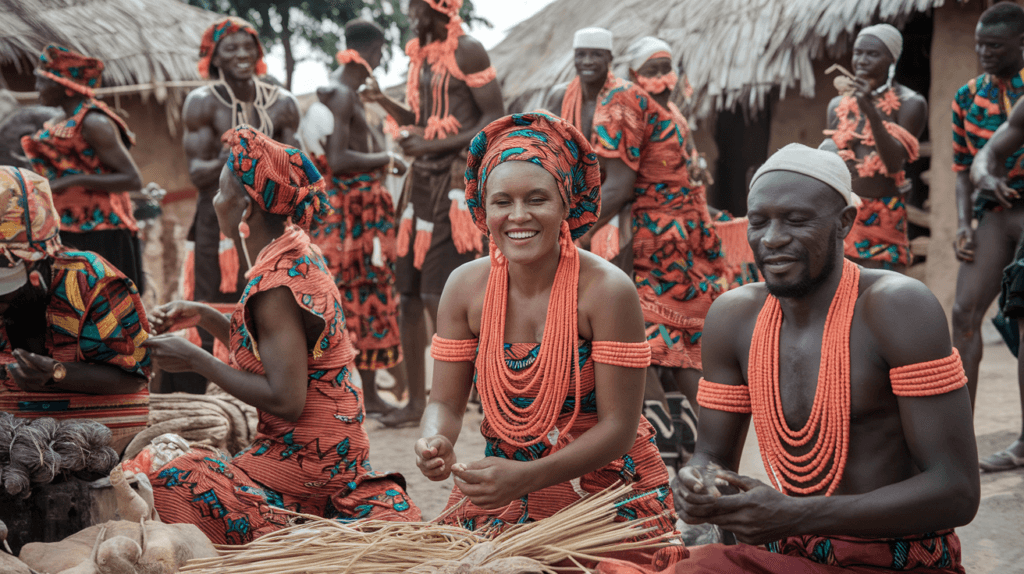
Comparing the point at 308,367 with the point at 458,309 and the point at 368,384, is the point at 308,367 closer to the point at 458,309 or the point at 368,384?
the point at 458,309

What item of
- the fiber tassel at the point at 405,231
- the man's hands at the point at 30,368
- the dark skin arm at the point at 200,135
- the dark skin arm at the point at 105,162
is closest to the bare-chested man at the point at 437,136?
the fiber tassel at the point at 405,231

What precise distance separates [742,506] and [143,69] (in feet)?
34.5

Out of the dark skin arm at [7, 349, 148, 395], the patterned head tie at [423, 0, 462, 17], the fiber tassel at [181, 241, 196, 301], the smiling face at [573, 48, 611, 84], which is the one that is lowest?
the fiber tassel at [181, 241, 196, 301]

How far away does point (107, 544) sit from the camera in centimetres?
226

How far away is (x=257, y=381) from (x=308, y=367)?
197 millimetres

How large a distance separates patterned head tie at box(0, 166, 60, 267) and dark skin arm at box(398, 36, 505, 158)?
3.14 metres

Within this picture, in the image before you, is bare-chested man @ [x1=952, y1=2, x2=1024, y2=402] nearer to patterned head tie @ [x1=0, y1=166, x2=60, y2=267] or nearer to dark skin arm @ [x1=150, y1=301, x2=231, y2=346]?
dark skin arm @ [x1=150, y1=301, x2=231, y2=346]

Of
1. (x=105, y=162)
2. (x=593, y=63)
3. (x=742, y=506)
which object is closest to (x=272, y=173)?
(x=742, y=506)

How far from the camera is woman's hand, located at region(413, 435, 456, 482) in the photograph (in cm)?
231

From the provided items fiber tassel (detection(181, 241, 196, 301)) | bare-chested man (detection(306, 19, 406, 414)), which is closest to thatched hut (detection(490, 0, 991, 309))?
bare-chested man (detection(306, 19, 406, 414))

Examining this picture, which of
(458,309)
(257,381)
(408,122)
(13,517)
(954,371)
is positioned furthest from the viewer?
(408,122)

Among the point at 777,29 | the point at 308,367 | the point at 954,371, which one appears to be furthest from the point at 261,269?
the point at 777,29

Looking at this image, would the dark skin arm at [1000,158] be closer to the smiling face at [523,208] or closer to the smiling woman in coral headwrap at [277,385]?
the smiling face at [523,208]

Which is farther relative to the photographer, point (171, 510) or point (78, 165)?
point (78, 165)
